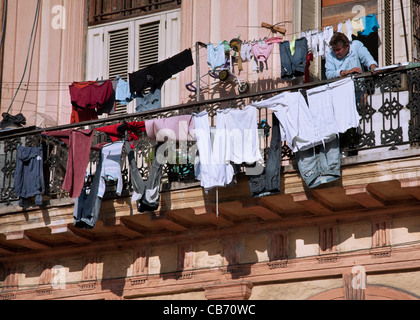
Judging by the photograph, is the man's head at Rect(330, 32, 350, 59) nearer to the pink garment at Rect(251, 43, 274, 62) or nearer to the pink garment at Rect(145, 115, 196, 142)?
the pink garment at Rect(251, 43, 274, 62)

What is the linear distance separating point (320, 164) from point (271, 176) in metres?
0.65

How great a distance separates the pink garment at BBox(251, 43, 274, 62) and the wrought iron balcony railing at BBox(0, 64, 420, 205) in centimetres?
62

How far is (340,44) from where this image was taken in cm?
1552

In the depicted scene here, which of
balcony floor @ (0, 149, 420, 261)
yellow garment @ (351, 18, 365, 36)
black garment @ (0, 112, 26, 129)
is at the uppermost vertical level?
yellow garment @ (351, 18, 365, 36)

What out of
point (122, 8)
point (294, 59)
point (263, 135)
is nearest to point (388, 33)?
point (294, 59)

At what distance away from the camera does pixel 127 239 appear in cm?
1642

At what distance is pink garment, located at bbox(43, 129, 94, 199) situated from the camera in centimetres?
1559

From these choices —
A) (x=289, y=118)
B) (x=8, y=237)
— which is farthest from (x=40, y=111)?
(x=289, y=118)

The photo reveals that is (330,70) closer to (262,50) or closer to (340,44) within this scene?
(340,44)

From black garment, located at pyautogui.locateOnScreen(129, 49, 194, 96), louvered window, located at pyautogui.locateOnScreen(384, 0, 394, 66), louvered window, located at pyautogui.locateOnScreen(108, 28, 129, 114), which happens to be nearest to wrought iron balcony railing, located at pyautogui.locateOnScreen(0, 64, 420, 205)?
black garment, located at pyautogui.locateOnScreen(129, 49, 194, 96)

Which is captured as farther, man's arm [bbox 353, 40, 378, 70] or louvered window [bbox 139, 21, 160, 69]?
louvered window [bbox 139, 21, 160, 69]
